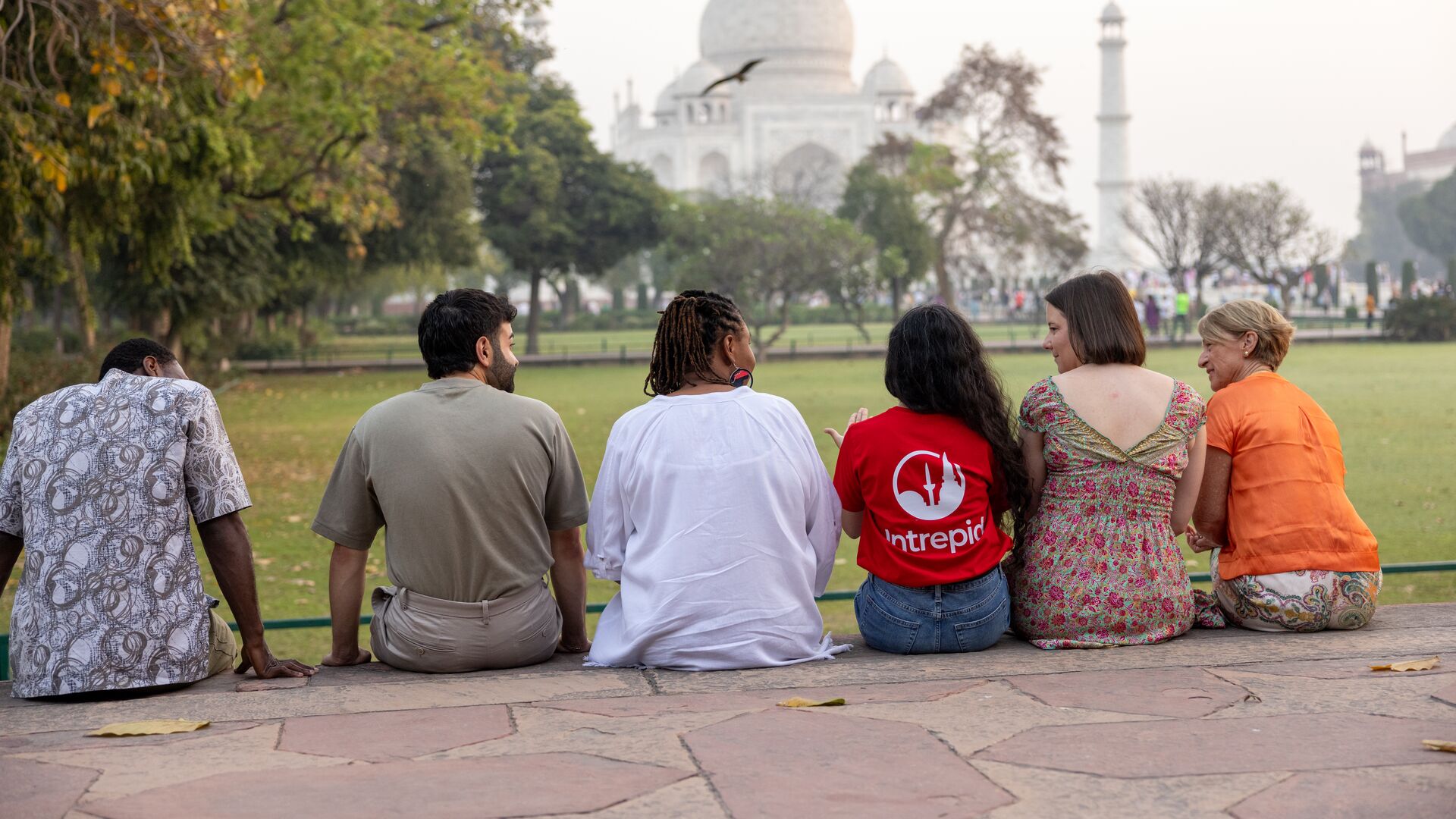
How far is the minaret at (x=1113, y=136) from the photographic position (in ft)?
205

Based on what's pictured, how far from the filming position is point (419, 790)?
2.51 m

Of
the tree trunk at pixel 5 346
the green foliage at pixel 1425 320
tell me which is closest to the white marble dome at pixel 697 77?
the green foliage at pixel 1425 320

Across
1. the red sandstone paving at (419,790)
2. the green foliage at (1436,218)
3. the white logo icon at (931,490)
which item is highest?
the green foliage at (1436,218)

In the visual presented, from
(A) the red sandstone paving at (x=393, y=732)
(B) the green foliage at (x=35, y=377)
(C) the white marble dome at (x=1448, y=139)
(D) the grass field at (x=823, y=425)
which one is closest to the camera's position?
(A) the red sandstone paving at (x=393, y=732)

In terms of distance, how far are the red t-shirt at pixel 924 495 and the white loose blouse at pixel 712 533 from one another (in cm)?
15

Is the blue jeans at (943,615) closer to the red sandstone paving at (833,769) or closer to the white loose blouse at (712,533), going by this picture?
the white loose blouse at (712,533)

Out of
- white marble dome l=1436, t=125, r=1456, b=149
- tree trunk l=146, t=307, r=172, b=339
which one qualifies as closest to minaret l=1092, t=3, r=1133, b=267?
white marble dome l=1436, t=125, r=1456, b=149

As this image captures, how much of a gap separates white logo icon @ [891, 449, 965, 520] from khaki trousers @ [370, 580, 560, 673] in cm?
92

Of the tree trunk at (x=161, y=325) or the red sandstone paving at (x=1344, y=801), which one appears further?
the tree trunk at (x=161, y=325)

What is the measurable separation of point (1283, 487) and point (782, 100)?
6300 centimetres

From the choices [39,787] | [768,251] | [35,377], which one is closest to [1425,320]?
[768,251]

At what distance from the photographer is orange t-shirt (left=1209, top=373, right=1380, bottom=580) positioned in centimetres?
372

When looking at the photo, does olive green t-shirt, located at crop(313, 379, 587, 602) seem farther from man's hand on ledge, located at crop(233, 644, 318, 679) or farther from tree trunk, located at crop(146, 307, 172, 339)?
tree trunk, located at crop(146, 307, 172, 339)

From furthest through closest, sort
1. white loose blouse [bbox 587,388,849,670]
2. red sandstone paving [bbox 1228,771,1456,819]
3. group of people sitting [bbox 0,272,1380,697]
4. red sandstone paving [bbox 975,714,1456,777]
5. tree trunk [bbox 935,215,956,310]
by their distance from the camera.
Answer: tree trunk [bbox 935,215,956,310] → white loose blouse [bbox 587,388,849,670] → group of people sitting [bbox 0,272,1380,697] → red sandstone paving [bbox 975,714,1456,777] → red sandstone paving [bbox 1228,771,1456,819]
